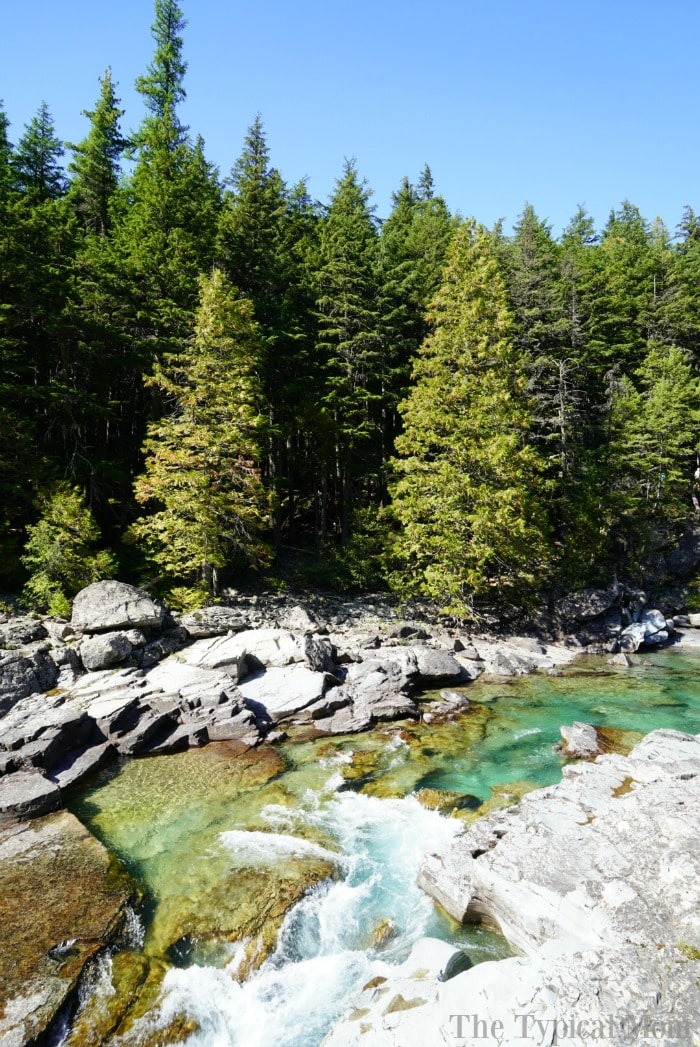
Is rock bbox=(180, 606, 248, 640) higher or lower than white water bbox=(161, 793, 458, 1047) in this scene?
higher

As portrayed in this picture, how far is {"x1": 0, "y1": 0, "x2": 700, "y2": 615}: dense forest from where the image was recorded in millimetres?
21000

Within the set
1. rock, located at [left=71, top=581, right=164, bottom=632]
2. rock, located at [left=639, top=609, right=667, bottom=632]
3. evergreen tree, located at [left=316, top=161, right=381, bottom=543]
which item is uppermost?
evergreen tree, located at [left=316, top=161, right=381, bottom=543]

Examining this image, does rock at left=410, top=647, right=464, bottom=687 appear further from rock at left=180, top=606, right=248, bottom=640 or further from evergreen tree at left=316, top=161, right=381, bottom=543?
evergreen tree at left=316, top=161, right=381, bottom=543

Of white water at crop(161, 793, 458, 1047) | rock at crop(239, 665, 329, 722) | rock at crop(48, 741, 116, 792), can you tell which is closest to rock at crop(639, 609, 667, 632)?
rock at crop(239, 665, 329, 722)

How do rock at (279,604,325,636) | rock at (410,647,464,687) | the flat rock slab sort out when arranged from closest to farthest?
the flat rock slab
rock at (410,647,464,687)
rock at (279,604,325,636)

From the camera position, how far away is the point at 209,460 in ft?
67.9

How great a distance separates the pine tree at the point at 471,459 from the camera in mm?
21188

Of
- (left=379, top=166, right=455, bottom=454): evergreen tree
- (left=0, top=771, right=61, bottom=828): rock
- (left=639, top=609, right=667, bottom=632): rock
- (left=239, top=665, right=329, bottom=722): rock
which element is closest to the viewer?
(left=0, top=771, right=61, bottom=828): rock

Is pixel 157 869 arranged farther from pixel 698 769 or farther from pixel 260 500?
pixel 260 500

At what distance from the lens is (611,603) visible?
23.8m

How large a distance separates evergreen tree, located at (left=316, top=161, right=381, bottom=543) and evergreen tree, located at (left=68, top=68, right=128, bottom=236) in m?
13.5

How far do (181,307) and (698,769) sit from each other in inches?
990

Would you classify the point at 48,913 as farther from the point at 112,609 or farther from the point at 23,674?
the point at 112,609

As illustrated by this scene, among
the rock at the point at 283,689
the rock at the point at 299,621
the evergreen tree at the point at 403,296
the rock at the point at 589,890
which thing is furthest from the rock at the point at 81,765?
the evergreen tree at the point at 403,296
